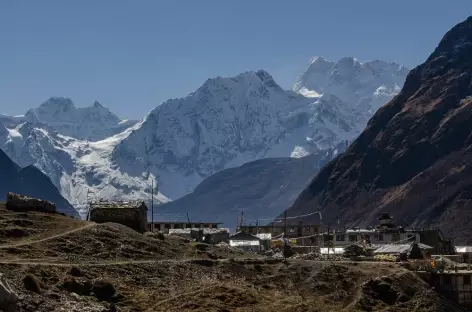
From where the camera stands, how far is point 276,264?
107m

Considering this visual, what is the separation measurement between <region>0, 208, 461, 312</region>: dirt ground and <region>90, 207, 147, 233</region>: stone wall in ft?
20.9

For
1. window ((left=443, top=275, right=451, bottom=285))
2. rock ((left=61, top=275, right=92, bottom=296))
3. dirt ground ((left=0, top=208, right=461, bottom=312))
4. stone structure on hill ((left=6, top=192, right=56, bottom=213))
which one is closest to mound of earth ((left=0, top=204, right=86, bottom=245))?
dirt ground ((left=0, top=208, right=461, bottom=312))

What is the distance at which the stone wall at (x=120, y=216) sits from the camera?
118 meters

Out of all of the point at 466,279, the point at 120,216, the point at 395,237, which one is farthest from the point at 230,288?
the point at 395,237

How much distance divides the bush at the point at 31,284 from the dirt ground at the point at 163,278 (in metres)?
0.09

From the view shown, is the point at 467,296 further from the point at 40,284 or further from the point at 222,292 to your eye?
the point at 40,284

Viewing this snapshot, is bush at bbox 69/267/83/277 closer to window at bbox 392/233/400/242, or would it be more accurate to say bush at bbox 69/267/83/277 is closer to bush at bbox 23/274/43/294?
bush at bbox 23/274/43/294

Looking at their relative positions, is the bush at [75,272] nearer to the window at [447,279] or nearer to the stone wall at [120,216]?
the stone wall at [120,216]

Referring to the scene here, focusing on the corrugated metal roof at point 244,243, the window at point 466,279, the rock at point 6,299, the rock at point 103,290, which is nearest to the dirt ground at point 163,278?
the rock at point 103,290

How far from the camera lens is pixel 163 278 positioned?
92125 mm

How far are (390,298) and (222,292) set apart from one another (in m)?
18.9

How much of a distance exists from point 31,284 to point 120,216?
40.8 metres

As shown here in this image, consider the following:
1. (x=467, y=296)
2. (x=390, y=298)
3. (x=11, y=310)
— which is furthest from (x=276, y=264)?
(x=11, y=310)

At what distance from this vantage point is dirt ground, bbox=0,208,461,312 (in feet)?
268
